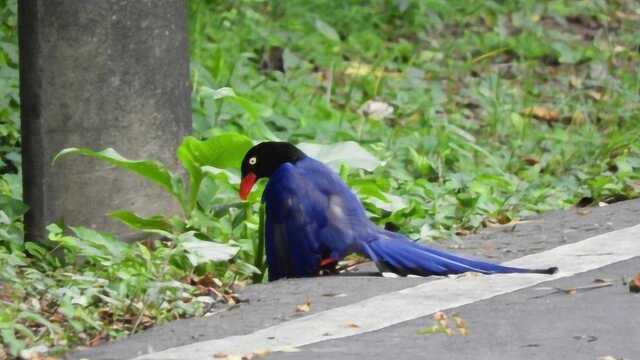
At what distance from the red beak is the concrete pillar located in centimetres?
32

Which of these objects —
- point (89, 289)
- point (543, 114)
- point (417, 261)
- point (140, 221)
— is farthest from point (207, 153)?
point (543, 114)

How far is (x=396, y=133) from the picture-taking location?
7762mm

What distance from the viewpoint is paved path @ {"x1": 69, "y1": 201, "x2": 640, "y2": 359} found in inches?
161

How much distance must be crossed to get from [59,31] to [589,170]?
9.87 feet

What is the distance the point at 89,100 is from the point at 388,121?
2.96m

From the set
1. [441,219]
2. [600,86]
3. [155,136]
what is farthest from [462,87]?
[155,136]

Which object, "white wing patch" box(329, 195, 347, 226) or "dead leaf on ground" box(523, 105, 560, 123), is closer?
"white wing patch" box(329, 195, 347, 226)

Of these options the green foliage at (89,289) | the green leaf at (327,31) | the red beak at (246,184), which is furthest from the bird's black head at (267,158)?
the green leaf at (327,31)

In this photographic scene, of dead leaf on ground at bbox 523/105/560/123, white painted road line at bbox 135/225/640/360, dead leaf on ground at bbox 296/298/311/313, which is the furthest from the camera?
dead leaf on ground at bbox 523/105/560/123

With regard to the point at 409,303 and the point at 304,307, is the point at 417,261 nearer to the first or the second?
the point at 409,303

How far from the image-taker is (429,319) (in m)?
4.45

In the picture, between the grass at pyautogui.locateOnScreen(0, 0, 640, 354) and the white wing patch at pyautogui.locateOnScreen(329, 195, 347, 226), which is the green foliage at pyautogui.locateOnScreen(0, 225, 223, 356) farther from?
the white wing patch at pyautogui.locateOnScreen(329, 195, 347, 226)

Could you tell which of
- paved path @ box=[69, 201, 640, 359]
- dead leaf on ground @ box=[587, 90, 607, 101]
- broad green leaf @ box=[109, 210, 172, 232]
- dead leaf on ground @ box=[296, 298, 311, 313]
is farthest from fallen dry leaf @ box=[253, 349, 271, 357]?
dead leaf on ground @ box=[587, 90, 607, 101]

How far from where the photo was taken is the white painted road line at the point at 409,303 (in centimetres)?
413
